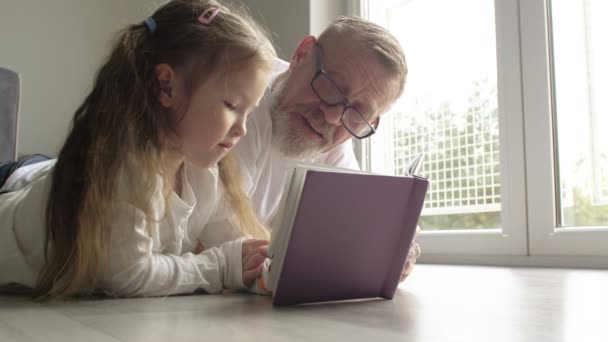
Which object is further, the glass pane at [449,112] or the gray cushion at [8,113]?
the glass pane at [449,112]

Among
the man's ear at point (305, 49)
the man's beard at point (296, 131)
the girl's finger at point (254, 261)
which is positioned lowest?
the girl's finger at point (254, 261)

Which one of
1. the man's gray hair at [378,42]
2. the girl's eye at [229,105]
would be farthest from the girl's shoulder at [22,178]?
the man's gray hair at [378,42]

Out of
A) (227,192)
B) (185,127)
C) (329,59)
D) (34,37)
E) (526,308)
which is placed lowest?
(526,308)

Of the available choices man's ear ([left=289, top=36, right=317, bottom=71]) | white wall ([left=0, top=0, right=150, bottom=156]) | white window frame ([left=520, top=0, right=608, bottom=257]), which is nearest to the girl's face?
man's ear ([left=289, top=36, right=317, bottom=71])

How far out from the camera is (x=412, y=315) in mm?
735

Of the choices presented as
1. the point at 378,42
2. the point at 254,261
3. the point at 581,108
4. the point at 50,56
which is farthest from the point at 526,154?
the point at 50,56

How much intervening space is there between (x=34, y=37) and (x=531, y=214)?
2.14m

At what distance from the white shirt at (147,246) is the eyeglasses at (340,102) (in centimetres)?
33

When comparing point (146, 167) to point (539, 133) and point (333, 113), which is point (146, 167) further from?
point (539, 133)

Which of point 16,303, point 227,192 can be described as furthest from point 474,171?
point 16,303

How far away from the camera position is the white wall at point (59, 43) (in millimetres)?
2529

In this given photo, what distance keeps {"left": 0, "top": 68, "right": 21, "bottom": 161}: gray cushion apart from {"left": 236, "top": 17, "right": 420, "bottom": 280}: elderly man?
1099 mm

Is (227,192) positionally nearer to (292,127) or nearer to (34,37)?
(292,127)

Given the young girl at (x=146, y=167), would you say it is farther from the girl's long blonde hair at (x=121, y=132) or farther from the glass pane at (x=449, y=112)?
the glass pane at (x=449, y=112)
